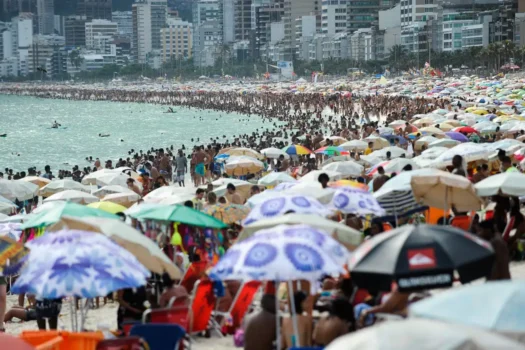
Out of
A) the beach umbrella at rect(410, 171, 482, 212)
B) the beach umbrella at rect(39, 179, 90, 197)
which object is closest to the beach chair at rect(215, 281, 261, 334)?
the beach umbrella at rect(410, 171, 482, 212)

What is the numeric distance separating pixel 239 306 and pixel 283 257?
267cm

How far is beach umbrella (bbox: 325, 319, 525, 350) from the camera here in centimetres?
413

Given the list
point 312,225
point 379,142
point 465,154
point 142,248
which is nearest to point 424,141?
point 379,142

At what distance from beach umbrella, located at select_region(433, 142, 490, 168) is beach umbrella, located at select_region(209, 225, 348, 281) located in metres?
9.33

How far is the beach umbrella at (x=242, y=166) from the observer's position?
71.6 ft

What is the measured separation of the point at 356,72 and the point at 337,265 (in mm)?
130674

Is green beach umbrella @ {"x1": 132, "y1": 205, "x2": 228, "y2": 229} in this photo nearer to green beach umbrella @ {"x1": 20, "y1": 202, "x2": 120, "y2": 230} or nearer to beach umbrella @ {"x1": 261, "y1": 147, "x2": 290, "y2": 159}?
green beach umbrella @ {"x1": 20, "y1": 202, "x2": 120, "y2": 230}

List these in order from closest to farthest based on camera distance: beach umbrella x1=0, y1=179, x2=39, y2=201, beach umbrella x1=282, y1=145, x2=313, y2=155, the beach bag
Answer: the beach bag
beach umbrella x1=0, y1=179, x2=39, y2=201
beach umbrella x1=282, y1=145, x2=313, y2=155

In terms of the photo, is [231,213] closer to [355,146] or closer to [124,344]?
[124,344]

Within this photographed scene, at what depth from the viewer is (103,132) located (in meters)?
77.8

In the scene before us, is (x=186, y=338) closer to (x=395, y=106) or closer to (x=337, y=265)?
(x=337, y=265)

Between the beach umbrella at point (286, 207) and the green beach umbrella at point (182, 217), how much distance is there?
21.1 inches

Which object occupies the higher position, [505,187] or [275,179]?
[505,187]

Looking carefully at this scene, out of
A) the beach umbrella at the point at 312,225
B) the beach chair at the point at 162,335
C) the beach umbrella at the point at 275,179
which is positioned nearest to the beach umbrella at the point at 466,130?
the beach umbrella at the point at 275,179
